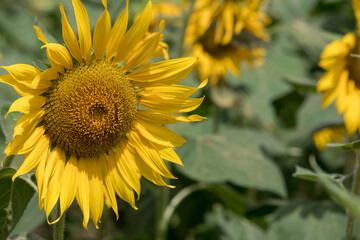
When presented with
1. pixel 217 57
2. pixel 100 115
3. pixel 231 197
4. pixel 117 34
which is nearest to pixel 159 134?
pixel 100 115

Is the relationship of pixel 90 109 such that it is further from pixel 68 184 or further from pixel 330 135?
pixel 330 135

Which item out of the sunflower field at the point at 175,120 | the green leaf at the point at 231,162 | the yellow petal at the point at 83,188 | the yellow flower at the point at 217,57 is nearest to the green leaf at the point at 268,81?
the sunflower field at the point at 175,120

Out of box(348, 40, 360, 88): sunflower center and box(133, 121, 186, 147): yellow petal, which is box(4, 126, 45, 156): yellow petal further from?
box(348, 40, 360, 88): sunflower center

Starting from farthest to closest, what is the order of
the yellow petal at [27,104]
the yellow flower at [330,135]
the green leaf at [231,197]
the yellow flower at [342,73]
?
the yellow flower at [330,135], the green leaf at [231,197], the yellow flower at [342,73], the yellow petal at [27,104]

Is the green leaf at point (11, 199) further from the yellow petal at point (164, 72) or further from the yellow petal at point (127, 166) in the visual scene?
the yellow petal at point (164, 72)

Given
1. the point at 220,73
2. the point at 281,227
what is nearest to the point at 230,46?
the point at 220,73

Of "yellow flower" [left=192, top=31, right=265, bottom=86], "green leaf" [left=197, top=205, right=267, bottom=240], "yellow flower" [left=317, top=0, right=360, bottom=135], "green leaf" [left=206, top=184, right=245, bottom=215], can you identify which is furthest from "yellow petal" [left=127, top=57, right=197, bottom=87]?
"yellow flower" [left=192, top=31, right=265, bottom=86]
